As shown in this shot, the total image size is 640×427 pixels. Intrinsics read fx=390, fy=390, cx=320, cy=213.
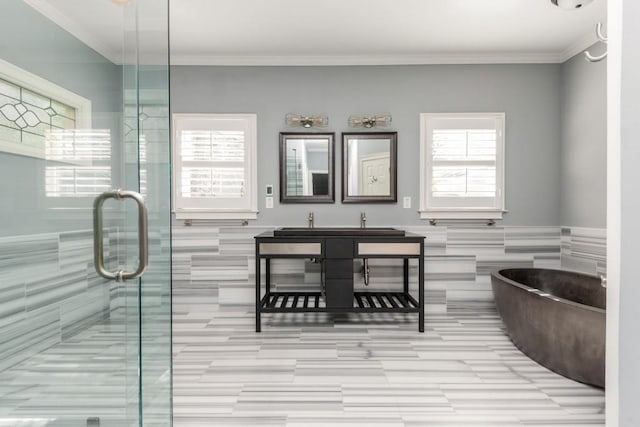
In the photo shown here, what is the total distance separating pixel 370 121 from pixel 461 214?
126cm

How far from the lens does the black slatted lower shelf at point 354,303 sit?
3.19 meters

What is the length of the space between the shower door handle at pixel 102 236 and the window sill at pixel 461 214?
3.09m

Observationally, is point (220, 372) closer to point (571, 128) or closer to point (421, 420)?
point (421, 420)

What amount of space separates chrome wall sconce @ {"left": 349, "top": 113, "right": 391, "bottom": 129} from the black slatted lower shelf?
5.34 feet

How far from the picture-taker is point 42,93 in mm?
1126

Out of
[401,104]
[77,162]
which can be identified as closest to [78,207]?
[77,162]

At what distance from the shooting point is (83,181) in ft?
3.63

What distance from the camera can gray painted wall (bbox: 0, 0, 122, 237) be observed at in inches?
43.3

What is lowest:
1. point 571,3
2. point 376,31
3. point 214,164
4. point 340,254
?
point 340,254

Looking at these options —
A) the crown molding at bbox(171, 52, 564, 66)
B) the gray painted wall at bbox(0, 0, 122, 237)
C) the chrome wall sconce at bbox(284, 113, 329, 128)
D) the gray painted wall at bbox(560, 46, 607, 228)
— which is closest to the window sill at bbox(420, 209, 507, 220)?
the gray painted wall at bbox(560, 46, 607, 228)

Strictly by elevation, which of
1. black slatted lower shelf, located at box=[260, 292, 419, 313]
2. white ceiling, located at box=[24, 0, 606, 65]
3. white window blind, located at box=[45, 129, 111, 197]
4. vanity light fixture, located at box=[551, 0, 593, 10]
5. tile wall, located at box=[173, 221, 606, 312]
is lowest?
black slatted lower shelf, located at box=[260, 292, 419, 313]

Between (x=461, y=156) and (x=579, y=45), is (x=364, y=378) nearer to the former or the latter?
(x=461, y=156)

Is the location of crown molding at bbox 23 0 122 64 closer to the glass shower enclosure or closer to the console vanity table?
the glass shower enclosure

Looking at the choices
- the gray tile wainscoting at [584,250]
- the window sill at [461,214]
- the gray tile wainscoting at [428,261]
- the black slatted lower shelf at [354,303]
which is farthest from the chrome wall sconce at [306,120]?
the gray tile wainscoting at [584,250]
